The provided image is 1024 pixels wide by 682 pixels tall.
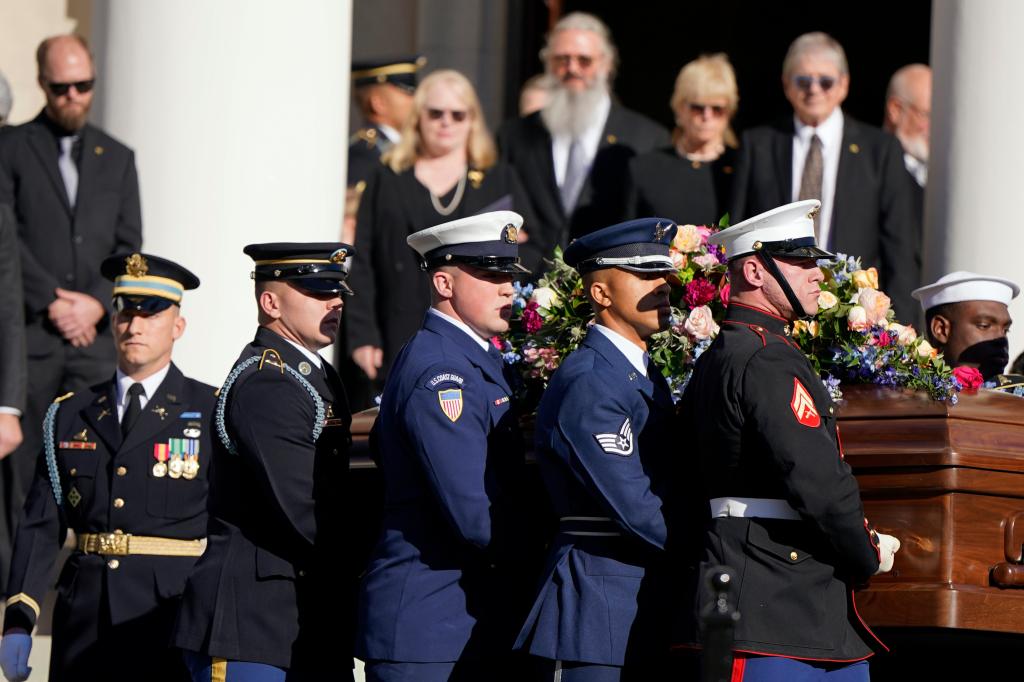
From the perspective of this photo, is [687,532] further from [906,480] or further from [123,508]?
[123,508]

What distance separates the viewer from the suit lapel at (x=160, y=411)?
6000 millimetres

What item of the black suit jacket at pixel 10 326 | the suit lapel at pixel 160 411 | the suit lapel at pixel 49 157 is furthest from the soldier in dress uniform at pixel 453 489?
the suit lapel at pixel 49 157

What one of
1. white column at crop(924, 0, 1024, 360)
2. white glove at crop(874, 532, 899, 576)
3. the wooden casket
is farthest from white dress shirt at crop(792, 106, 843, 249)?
white glove at crop(874, 532, 899, 576)

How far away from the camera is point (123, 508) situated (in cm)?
589

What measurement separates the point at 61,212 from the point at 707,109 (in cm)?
284

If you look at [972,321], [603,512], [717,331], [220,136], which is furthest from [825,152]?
[603,512]

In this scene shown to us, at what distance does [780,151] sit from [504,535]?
3.60m

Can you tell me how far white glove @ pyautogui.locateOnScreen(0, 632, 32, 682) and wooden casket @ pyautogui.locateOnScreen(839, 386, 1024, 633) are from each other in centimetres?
252

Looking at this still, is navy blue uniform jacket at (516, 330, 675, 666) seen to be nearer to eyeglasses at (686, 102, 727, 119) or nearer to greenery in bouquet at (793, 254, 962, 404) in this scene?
greenery in bouquet at (793, 254, 962, 404)

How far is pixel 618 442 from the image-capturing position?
469 cm

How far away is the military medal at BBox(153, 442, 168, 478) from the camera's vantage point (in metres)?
5.95

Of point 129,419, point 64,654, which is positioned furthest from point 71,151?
point 64,654

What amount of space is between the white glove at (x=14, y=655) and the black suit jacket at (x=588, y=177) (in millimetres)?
3401

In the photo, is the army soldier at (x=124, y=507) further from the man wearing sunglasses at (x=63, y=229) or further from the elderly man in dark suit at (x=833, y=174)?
the elderly man in dark suit at (x=833, y=174)
